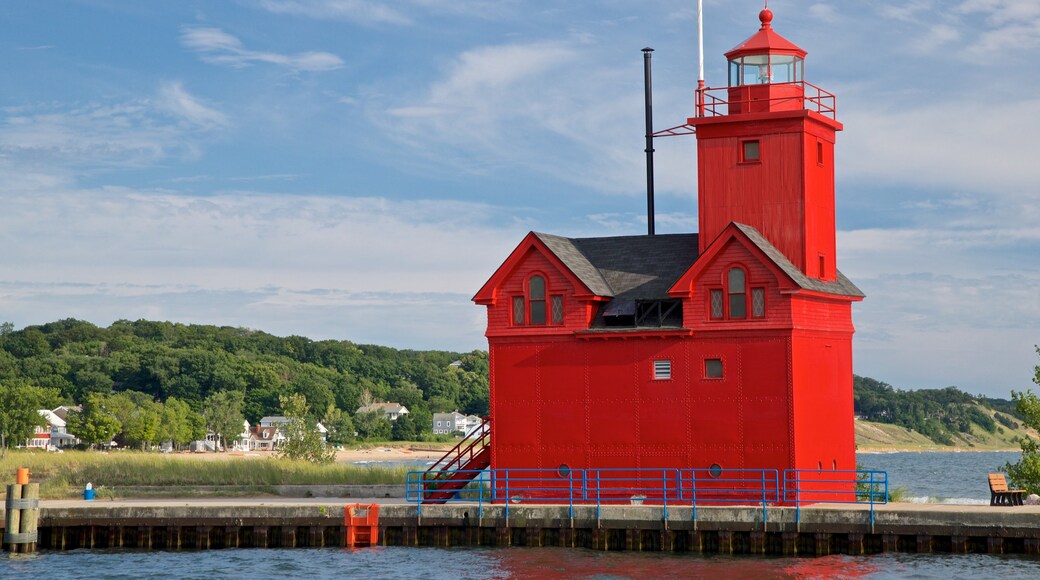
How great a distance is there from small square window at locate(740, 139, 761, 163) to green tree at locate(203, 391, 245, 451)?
105476mm

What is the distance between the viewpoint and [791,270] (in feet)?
130

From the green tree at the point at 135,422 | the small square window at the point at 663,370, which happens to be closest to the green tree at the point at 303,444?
the small square window at the point at 663,370

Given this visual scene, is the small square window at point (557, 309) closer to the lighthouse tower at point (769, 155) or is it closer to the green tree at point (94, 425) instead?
the lighthouse tower at point (769, 155)

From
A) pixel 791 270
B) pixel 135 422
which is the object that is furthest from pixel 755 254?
pixel 135 422

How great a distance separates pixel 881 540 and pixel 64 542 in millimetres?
22486

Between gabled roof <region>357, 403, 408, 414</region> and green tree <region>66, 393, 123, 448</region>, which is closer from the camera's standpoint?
green tree <region>66, 393, 123, 448</region>

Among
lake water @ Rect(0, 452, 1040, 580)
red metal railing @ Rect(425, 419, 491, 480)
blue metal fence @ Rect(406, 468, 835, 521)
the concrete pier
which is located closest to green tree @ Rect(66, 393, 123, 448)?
red metal railing @ Rect(425, 419, 491, 480)

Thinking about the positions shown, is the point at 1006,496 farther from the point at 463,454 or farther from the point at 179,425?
the point at 179,425

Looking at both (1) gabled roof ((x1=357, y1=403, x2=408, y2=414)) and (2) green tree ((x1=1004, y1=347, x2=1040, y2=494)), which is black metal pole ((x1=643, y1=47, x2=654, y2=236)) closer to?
(2) green tree ((x1=1004, y1=347, x2=1040, y2=494))

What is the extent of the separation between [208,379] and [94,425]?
4433cm

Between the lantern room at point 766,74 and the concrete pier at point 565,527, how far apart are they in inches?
480

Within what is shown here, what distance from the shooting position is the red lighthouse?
39.5m

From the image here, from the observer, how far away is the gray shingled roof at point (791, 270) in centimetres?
3922

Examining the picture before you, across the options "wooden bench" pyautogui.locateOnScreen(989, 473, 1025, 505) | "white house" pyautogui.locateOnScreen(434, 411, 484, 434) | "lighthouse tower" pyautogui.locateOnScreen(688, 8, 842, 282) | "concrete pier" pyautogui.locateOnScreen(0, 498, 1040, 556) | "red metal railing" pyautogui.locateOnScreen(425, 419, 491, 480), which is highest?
"lighthouse tower" pyautogui.locateOnScreen(688, 8, 842, 282)
